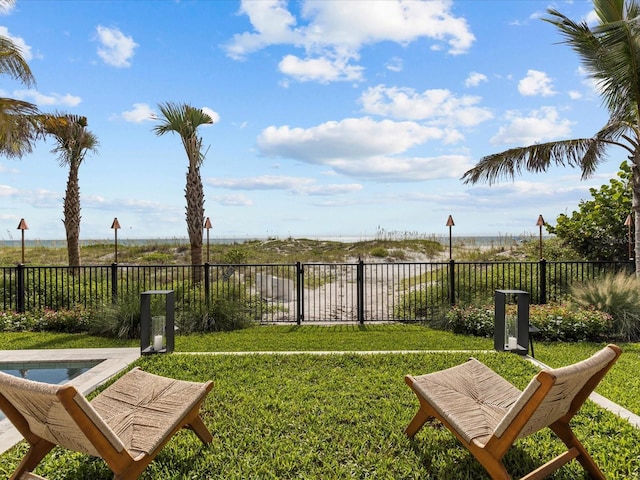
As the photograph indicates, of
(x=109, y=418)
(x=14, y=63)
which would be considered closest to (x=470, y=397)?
(x=109, y=418)

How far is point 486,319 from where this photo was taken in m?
7.20

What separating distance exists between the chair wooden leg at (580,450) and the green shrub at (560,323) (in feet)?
14.8

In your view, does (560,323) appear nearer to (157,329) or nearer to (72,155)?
(157,329)

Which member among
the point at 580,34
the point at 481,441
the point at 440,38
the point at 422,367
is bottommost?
the point at 422,367

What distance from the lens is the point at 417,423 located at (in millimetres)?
3049

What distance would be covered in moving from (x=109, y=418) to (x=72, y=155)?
465 inches

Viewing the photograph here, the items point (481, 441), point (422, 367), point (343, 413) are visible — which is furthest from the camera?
point (422, 367)

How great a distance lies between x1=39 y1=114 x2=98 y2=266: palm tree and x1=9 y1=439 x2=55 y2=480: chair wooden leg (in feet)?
36.2

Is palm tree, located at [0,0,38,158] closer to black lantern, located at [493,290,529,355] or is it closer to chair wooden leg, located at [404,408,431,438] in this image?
chair wooden leg, located at [404,408,431,438]

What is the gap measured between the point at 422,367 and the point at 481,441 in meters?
2.54

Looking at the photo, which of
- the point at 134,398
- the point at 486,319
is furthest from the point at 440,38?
the point at 134,398

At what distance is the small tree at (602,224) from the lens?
10648mm

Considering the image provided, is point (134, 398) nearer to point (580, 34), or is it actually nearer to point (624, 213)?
point (580, 34)

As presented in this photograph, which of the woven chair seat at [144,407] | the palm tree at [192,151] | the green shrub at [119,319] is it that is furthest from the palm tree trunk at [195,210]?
the woven chair seat at [144,407]
